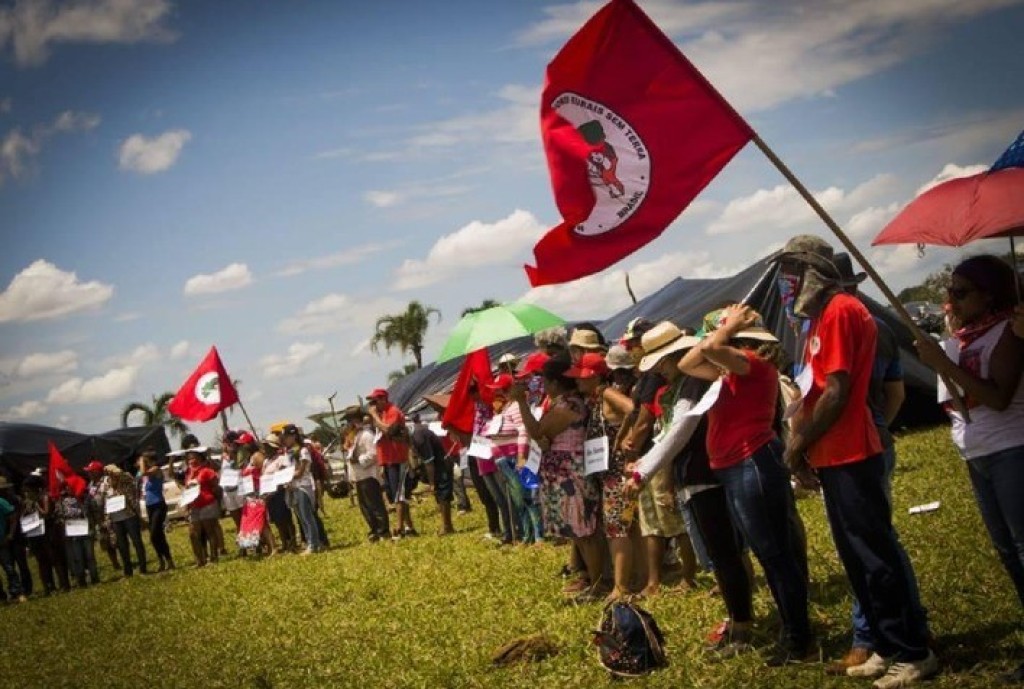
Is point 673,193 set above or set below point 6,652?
above

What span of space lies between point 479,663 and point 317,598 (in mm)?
4708

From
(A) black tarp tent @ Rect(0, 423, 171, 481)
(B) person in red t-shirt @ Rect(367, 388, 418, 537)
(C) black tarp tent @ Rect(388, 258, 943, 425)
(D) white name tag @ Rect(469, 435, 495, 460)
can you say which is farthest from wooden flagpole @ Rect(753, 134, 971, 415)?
(A) black tarp tent @ Rect(0, 423, 171, 481)

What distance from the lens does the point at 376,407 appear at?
14977 millimetres

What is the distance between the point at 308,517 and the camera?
15594mm

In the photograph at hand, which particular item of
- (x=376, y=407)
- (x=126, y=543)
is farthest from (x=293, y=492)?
(x=126, y=543)

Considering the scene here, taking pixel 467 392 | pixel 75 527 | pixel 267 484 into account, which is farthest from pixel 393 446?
pixel 75 527

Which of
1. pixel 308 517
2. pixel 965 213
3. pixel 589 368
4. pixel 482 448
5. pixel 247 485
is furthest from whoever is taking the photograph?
pixel 247 485

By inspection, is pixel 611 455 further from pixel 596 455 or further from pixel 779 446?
pixel 779 446

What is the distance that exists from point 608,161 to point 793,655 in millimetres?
2829

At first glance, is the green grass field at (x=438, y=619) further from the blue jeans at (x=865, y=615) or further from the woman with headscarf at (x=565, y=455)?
the woman with headscarf at (x=565, y=455)

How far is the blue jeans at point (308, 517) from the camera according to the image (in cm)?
1548

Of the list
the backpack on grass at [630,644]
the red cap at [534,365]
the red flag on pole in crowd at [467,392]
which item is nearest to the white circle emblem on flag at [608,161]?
the backpack on grass at [630,644]

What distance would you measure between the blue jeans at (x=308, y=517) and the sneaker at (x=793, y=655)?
1115 centimetres

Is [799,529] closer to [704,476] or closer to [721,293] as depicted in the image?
[704,476]
